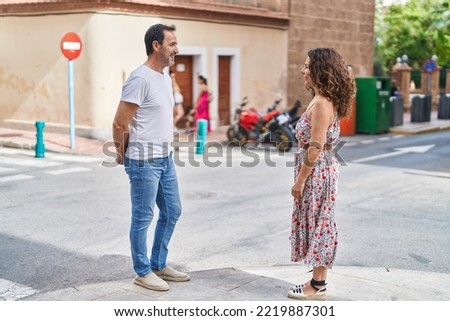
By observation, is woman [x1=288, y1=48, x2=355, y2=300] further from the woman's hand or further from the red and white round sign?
the red and white round sign

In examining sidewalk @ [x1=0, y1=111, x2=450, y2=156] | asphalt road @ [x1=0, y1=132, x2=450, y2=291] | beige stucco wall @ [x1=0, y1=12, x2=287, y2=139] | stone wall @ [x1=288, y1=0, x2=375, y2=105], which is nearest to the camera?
asphalt road @ [x1=0, y1=132, x2=450, y2=291]

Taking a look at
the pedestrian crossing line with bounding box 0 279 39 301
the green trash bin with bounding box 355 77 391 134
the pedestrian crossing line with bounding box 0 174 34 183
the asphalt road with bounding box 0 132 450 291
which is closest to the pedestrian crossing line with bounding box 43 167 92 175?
the asphalt road with bounding box 0 132 450 291

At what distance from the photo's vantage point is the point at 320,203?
4.61 m

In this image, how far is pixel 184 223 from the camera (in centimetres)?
778

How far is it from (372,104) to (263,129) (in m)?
4.74

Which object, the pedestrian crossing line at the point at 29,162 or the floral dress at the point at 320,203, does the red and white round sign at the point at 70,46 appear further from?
the floral dress at the point at 320,203

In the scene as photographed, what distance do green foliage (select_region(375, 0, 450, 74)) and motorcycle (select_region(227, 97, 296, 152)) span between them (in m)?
35.0

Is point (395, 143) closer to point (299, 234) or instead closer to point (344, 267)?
point (344, 267)

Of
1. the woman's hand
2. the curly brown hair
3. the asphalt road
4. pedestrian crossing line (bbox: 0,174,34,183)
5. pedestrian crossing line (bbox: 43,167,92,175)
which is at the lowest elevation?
the asphalt road

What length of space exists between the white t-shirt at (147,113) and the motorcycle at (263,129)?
10.7m

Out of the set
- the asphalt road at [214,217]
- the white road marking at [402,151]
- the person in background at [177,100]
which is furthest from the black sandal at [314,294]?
the person in background at [177,100]

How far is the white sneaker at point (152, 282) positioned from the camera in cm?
479

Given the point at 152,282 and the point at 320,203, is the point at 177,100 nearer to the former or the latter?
the point at 152,282

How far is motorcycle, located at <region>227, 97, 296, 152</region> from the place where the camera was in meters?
15.5
